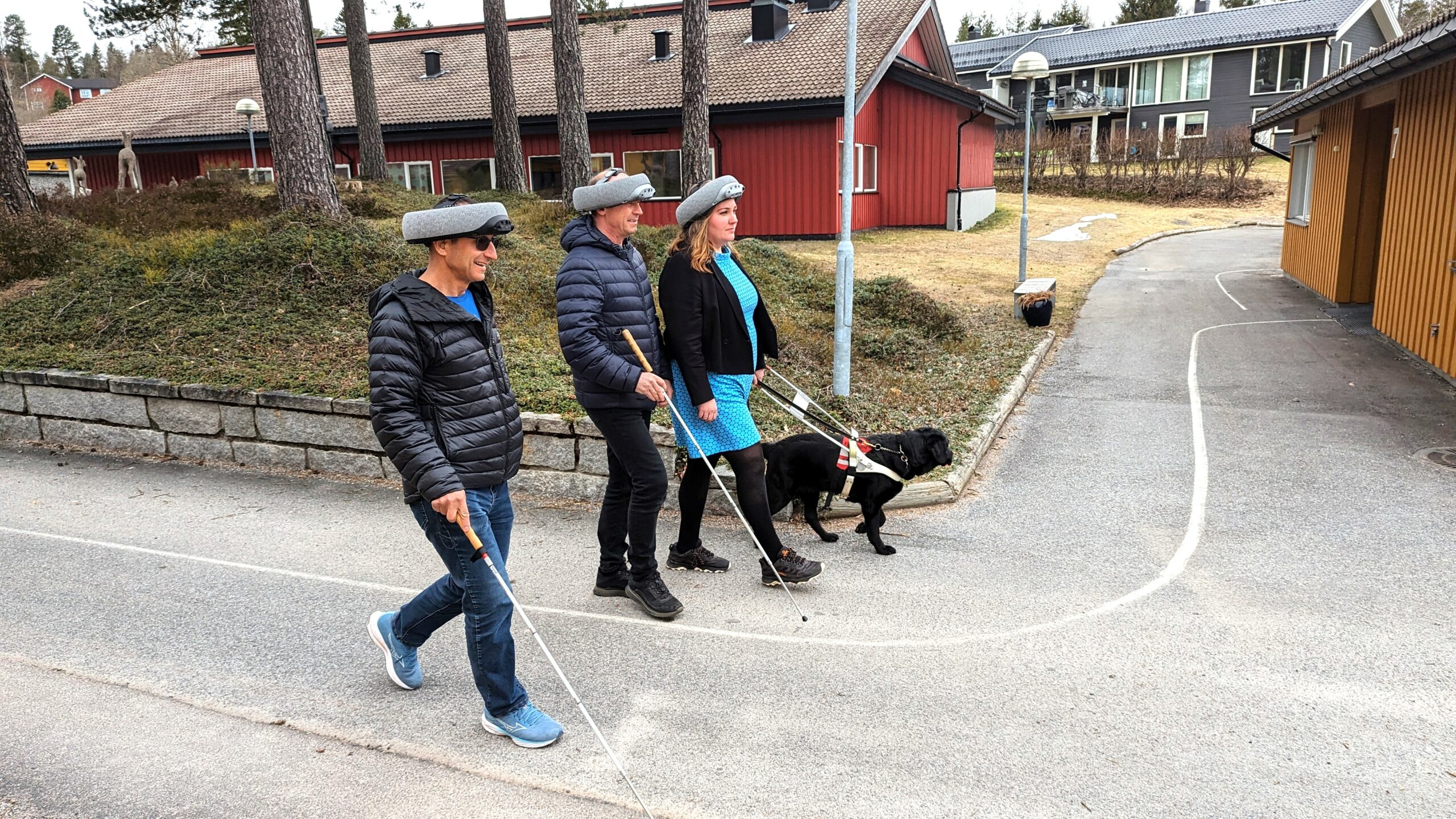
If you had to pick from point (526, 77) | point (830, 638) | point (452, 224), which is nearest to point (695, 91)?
point (526, 77)

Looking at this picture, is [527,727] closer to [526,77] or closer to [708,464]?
[708,464]

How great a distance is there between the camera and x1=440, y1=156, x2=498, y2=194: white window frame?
2706 centimetres

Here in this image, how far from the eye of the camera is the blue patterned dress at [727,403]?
509 centimetres

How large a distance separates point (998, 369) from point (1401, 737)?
24.1 feet

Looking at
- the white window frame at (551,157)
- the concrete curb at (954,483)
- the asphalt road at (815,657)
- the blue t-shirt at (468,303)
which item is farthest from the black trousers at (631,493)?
the white window frame at (551,157)

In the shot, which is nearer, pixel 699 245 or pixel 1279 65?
pixel 699 245

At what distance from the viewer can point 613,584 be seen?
17.4 ft

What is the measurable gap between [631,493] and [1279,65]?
148 ft

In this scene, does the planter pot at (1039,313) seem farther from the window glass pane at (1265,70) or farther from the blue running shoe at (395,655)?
the window glass pane at (1265,70)

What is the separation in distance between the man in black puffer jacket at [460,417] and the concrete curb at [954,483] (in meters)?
3.21

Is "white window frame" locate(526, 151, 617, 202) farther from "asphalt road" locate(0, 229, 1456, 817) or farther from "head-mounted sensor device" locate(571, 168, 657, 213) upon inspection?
"head-mounted sensor device" locate(571, 168, 657, 213)

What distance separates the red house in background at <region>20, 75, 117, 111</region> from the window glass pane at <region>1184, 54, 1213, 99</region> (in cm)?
7968

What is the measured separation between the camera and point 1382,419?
28.9 feet

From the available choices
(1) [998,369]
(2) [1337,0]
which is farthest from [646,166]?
(2) [1337,0]
